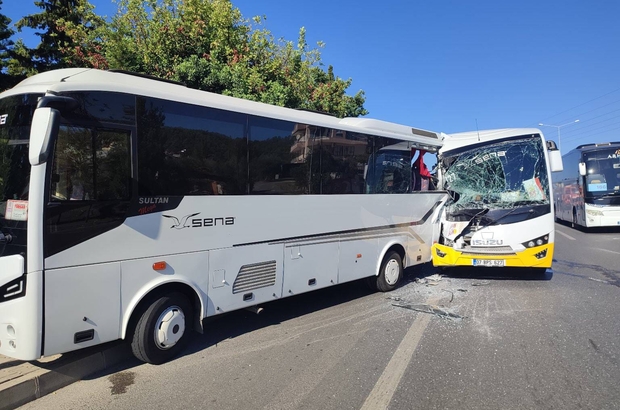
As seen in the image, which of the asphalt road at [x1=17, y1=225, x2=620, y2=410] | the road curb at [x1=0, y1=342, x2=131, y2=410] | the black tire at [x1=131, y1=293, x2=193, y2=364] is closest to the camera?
the road curb at [x1=0, y1=342, x2=131, y2=410]

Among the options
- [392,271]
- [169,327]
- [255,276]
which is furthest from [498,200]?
[169,327]

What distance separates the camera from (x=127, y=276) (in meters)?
4.36

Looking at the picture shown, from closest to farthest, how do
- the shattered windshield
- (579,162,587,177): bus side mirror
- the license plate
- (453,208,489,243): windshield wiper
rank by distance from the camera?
1. the license plate
2. the shattered windshield
3. (453,208,489,243): windshield wiper
4. (579,162,587,177): bus side mirror

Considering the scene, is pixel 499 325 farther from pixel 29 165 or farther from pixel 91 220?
pixel 29 165

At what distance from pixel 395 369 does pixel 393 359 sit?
276mm

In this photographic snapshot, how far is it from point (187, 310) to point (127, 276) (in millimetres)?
906

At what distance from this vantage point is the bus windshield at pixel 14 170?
12.4ft

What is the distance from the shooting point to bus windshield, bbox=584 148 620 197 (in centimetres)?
1769

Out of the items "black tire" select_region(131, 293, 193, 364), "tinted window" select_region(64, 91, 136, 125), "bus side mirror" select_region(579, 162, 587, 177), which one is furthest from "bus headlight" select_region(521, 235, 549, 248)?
"bus side mirror" select_region(579, 162, 587, 177)

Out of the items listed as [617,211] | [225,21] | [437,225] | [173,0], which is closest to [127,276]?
[437,225]

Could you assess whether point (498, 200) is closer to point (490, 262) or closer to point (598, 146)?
point (490, 262)

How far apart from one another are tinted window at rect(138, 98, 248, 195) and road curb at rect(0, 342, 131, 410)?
1.88m

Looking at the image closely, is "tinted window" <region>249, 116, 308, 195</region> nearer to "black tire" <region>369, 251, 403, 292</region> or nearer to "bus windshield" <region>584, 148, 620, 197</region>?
"black tire" <region>369, 251, 403, 292</region>

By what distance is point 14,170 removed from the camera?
3.92 meters
